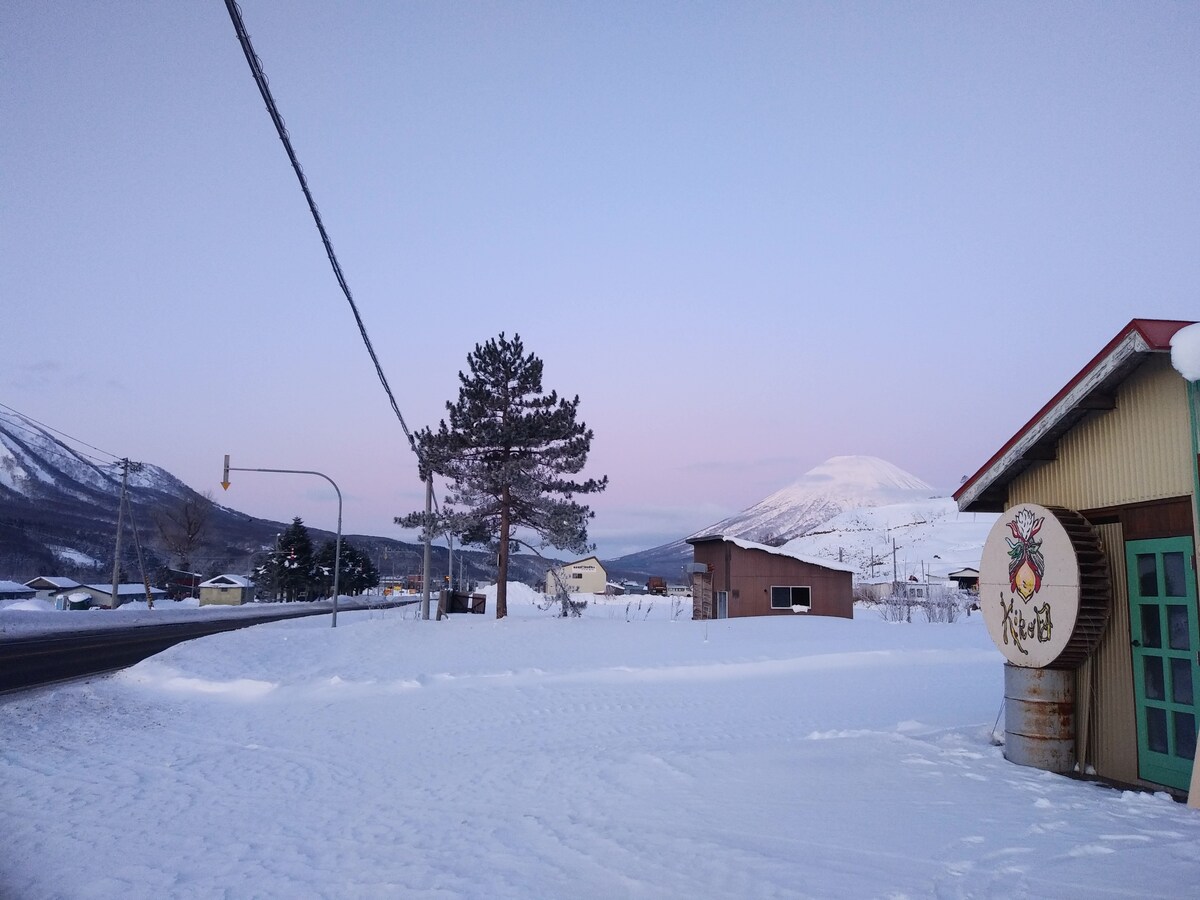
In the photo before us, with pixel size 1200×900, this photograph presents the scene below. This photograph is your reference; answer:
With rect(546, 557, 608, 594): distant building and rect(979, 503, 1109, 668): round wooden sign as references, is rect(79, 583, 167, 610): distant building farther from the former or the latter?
rect(979, 503, 1109, 668): round wooden sign

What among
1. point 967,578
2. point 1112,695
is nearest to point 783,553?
point 1112,695

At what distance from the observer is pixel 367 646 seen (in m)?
24.1

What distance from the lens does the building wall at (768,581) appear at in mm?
38938

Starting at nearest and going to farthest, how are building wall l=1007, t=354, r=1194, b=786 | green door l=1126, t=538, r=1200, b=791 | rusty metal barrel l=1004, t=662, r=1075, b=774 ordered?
green door l=1126, t=538, r=1200, b=791 → building wall l=1007, t=354, r=1194, b=786 → rusty metal barrel l=1004, t=662, r=1075, b=774

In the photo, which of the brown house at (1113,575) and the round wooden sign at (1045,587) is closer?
the brown house at (1113,575)

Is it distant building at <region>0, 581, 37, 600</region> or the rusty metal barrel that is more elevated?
the rusty metal barrel

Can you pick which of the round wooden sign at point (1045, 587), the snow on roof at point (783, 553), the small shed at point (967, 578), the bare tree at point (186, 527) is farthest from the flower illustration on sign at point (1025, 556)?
the bare tree at point (186, 527)

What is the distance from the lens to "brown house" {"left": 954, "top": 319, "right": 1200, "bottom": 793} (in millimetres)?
7492

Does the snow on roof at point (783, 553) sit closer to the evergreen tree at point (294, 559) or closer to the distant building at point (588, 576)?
the evergreen tree at point (294, 559)

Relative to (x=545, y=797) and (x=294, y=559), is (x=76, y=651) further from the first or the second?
(x=294, y=559)

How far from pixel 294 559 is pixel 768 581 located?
61.4 m

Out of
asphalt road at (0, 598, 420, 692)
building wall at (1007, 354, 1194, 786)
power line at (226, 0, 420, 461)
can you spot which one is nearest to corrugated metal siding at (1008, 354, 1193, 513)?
building wall at (1007, 354, 1194, 786)

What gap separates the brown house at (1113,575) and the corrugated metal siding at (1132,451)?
2 cm

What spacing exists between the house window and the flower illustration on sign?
3049cm
